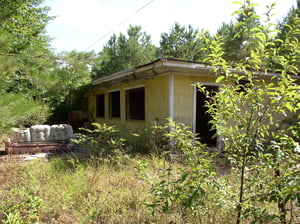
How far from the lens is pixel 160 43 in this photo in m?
25.9

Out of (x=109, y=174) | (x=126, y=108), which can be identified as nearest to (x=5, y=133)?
(x=109, y=174)

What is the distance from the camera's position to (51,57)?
13.8 feet

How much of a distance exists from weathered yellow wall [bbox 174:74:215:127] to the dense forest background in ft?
3.00

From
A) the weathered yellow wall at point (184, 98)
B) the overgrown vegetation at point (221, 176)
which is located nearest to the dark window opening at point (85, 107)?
the weathered yellow wall at point (184, 98)

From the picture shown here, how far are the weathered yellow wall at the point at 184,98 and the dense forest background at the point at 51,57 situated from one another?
36.0 inches

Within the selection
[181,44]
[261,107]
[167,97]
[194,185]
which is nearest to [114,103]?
[167,97]

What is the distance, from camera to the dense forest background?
9.84ft

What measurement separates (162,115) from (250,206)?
4.48 meters

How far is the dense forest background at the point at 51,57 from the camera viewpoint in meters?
3.00

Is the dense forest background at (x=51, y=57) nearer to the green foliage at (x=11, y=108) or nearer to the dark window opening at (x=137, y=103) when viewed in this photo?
the green foliage at (x=11, y=108)

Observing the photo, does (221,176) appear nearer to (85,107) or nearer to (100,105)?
(100,105)

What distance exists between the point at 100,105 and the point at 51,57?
6.89m

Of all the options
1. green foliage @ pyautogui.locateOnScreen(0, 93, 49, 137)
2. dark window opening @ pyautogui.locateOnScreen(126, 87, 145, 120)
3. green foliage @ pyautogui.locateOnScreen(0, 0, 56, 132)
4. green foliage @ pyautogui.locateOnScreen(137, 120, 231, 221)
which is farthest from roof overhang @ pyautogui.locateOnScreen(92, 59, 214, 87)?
green foliage @ pyautogui.locateOnScreen(0, 93, 49, 137)

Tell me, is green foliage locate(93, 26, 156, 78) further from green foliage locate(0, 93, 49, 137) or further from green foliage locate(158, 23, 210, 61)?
green foliage locate(0, 93, 49, 137)
